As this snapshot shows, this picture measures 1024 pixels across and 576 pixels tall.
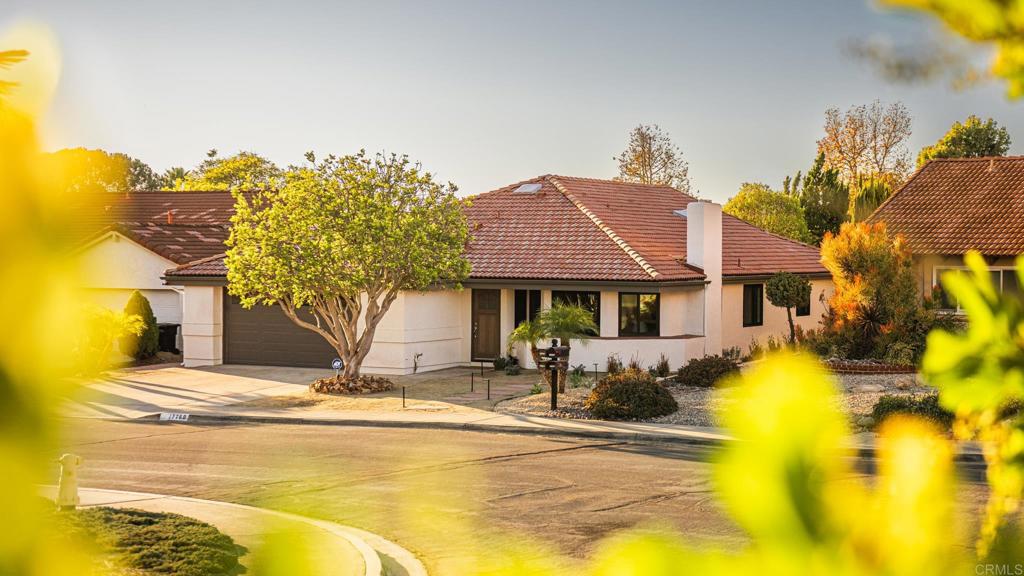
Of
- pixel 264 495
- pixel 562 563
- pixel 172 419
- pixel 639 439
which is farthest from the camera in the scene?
pixel 172 419

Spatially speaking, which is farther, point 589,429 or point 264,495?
point 589,429

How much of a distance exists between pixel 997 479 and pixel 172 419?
24.0m

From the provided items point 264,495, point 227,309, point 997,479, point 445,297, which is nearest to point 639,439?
point 264,495

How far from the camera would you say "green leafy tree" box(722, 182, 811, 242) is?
171ft

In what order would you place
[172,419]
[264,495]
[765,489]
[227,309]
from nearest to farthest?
1. [765,489]
2. [264,495]
3. [172,419]
4. [227,309]

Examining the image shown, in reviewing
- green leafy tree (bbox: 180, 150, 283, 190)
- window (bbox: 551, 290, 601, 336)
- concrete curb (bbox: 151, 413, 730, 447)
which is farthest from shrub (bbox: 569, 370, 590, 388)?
green leafy tree (bbox: 180, 150, 283, 190)

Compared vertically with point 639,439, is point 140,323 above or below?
above

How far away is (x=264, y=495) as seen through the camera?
15.6 m

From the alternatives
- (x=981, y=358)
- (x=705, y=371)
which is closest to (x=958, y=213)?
(x=705, y=371)

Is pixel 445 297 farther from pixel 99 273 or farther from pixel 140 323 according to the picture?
pixel 99 273

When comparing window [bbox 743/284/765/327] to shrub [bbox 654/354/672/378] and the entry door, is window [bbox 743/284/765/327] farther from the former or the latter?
the entry door

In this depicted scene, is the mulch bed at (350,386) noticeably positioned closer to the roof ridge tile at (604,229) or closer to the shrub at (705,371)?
the shrub at (705,371)

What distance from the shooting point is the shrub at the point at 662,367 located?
99.5ft

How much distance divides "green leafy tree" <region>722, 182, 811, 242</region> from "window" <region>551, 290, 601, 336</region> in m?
22.4
